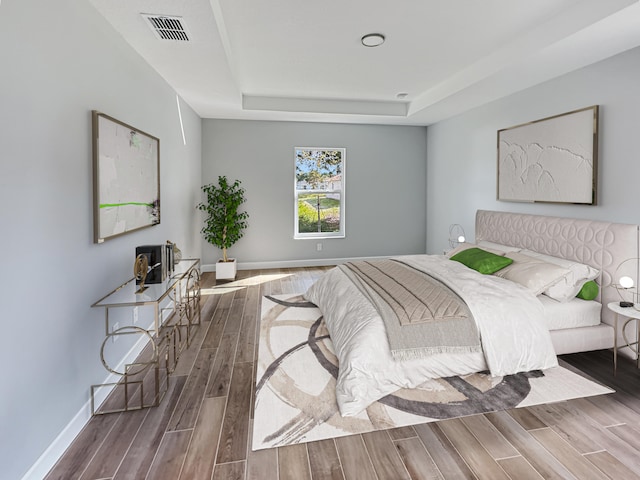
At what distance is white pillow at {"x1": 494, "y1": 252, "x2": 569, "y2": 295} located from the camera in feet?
9.33

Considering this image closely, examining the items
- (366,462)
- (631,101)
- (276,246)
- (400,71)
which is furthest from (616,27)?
(276,246)

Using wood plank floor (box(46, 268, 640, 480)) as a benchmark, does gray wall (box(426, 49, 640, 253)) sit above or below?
above

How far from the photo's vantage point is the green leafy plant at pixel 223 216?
531 cm

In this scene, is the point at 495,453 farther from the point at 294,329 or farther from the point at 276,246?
the point at 276,246

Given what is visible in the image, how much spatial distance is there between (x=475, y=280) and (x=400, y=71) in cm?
252

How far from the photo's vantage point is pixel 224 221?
5301 millimetres

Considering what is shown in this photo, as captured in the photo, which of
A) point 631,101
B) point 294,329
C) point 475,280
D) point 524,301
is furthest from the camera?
point 294,329

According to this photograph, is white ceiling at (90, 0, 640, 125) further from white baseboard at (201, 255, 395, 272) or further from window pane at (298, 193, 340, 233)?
white baseboard at (201, 255, 395, 272)

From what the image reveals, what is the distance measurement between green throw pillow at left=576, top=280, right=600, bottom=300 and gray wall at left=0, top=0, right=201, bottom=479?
3.66 meters

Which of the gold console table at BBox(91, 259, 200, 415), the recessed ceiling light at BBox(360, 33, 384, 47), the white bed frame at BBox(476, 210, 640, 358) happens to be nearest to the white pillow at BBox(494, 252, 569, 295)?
the white bed frame at BBox(476, 210, 640, 358)

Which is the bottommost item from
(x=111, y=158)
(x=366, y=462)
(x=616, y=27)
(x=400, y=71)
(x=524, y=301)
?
(x=366, y=462)

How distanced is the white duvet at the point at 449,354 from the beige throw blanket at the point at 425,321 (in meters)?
→ 0.05

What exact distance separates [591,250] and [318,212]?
13.3 feet

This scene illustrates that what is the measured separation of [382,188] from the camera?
20.9 ft
